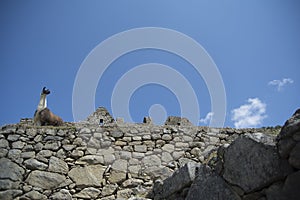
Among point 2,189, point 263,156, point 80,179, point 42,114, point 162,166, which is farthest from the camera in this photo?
point 42,114

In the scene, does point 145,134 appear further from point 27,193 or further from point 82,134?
point 27,193

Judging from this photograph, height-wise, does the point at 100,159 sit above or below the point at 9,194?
above

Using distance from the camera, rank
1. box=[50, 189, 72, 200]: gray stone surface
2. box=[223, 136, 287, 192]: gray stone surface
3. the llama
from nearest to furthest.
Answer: box=[223, 136, 287, 192]: gray stone surface
box=[50, 189, 72, 200]: gray stone surface
the llama

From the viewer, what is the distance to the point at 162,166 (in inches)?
253

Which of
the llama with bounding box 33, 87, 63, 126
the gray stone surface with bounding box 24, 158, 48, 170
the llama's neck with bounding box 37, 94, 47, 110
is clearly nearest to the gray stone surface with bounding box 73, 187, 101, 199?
the gray stone surface with bounding box 24, 158, 48, 170

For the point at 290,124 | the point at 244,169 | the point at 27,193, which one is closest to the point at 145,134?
the point at 27,193

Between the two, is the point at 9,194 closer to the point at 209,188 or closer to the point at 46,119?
the point at 46,119

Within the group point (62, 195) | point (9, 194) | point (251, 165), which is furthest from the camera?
point (62, 195)

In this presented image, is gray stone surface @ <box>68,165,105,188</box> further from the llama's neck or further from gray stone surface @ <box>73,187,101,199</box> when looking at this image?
the llama's neck

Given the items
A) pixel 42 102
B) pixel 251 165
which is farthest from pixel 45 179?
pixel 251 165

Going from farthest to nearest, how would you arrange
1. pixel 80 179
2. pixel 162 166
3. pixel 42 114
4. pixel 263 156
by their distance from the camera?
pixel 42 114 < pixel 162 166 < pixel 80 179 < pixel 263 156

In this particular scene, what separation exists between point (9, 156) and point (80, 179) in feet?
5.50

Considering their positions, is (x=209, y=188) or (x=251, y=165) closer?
(x=251, y=165)

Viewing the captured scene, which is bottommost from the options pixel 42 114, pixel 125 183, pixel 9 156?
pixel 125 183
